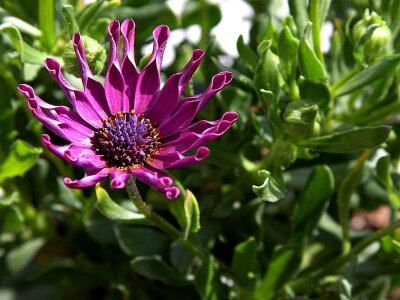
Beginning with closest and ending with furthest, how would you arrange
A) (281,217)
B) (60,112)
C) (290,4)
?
(60,112), (290,4), (281,217)

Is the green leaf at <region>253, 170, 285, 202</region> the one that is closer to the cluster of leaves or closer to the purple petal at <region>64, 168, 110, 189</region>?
the cluster of leaves

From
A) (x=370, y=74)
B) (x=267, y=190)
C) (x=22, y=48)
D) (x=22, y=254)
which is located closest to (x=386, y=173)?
(x=370, y=74)

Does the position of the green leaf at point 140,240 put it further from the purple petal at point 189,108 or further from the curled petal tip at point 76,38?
the curled petal tip at point 76,38

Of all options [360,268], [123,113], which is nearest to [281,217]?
[360,268]

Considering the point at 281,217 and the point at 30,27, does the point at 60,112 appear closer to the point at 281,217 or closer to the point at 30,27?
the point at 30,27

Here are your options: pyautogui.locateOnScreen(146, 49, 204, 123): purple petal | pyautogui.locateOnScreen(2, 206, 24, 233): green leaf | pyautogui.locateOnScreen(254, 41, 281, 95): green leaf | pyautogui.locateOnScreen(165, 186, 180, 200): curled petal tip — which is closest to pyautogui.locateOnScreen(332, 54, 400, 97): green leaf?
pyautogui.locateOnScreen(254, 41, 281, 95): green leaf

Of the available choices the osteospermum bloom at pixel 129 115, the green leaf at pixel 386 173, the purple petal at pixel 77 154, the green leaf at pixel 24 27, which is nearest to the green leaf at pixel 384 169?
the green leaf at pixel 386 173
